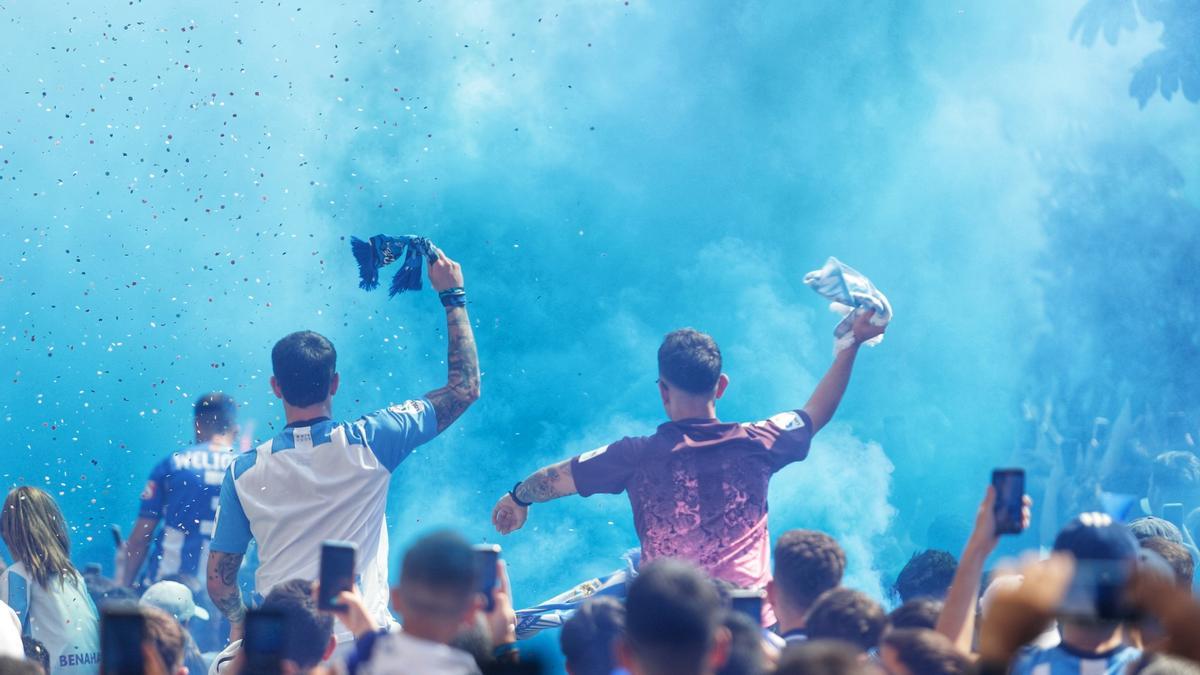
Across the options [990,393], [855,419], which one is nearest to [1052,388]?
[990,393]

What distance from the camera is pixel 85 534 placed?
9609mm

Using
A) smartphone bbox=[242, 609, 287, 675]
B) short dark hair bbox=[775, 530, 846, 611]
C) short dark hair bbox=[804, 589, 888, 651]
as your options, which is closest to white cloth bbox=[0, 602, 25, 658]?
smartphone bbox=[242, 609, 287, 675]

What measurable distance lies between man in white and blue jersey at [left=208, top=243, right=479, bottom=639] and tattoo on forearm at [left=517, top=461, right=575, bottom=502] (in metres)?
0.53

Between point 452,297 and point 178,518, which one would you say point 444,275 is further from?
point 178,518

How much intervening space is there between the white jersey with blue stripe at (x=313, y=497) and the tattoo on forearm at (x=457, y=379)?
22 cm

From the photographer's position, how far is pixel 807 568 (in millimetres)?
3682

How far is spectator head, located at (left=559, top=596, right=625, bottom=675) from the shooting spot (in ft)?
11.4

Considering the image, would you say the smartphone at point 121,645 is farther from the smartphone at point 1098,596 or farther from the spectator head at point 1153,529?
the spectator head at point 1153,529

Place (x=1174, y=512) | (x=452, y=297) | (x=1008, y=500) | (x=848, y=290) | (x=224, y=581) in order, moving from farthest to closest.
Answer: (x=1174, y=512) < (x=848, y=290) < (x=452, y=297) < (x=224, y=581) < (x=1008, y=500)

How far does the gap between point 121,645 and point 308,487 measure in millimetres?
2090

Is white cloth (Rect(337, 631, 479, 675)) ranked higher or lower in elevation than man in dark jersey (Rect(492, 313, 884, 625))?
lower

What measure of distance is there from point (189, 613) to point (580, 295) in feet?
15.4

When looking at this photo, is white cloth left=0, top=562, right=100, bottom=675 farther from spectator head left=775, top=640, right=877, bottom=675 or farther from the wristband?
spectator head left=775, top=640, right=877, bottom=675

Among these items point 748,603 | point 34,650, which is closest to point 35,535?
point 34,650
